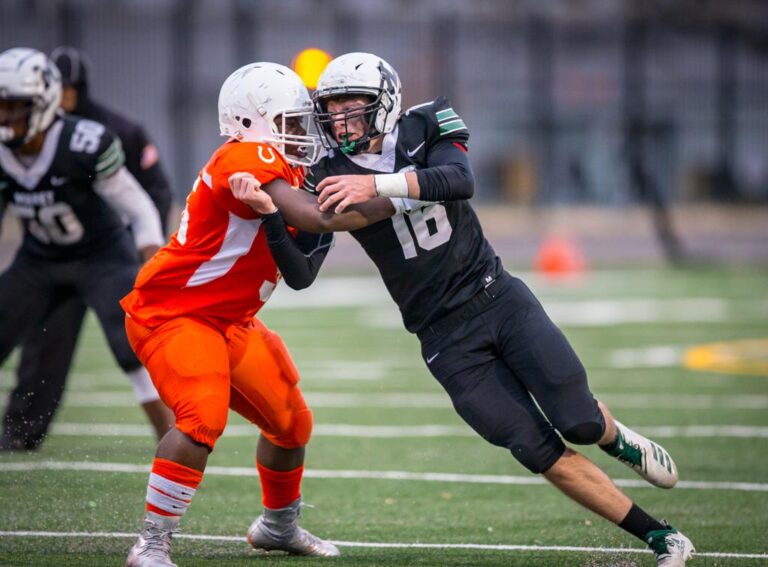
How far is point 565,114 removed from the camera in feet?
88.8

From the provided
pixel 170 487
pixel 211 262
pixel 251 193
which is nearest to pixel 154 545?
pixel 170 487

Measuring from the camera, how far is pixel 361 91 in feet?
16.5

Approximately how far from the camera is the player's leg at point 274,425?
5254 millimetres

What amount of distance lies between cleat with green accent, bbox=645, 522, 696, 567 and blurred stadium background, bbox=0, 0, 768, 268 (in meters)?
18.7

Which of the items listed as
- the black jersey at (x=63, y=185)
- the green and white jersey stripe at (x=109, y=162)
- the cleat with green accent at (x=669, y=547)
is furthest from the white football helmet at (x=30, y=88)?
the cleat with green accent at (x=669, y=547)

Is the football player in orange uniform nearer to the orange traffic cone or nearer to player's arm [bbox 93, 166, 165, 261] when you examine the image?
player's arm [bbox 93, 166, 165, 261]

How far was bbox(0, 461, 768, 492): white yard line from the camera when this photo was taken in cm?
679

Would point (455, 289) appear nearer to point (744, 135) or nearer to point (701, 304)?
point (701, 304)

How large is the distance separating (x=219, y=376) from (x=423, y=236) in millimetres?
976

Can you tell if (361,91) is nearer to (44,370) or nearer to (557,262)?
(44,370)

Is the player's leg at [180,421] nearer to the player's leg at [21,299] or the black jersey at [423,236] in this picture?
the black jersey at [423,236]

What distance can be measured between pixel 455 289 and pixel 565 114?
22.5 m

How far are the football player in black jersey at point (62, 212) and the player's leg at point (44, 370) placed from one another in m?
0.30

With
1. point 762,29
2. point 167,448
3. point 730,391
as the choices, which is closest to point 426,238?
point 167,448
